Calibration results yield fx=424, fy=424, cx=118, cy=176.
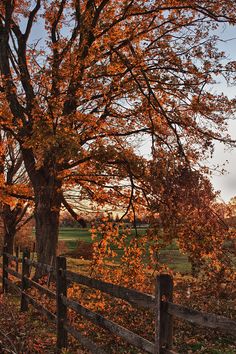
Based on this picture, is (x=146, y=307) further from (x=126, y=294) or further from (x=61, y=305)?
(x=61, y=305)

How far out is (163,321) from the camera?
18.4ft

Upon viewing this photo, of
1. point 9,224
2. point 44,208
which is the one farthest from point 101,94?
point 9,224

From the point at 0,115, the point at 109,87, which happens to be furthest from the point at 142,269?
the point at 0,115

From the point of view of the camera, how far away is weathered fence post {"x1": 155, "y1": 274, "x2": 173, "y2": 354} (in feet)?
18.3

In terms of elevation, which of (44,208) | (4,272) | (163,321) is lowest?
(4,272)

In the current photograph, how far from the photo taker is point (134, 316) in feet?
40.2

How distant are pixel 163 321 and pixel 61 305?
13.6ft

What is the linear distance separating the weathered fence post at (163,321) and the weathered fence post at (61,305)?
3722 millimetres

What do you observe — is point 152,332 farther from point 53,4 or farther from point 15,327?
point 53,4

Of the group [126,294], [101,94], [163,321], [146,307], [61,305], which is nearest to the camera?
[163,321]

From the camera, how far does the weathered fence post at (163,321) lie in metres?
5.57

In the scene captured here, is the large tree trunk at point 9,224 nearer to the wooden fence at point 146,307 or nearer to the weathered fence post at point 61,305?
the wooden fence at point 146,307

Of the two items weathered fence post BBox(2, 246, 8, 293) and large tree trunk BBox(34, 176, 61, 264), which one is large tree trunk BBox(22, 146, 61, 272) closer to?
large tree trunk BBox(34, 176, 61, 264)

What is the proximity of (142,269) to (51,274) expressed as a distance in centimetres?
292
